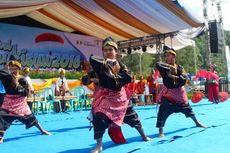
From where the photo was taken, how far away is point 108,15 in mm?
10727

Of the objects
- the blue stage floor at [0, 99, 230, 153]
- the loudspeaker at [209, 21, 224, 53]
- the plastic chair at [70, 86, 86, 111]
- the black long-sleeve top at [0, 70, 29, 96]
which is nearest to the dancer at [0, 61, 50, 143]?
the black long-sleeve top at [0, 70, 29, 96]

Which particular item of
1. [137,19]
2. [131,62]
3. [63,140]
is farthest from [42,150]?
[131,62]

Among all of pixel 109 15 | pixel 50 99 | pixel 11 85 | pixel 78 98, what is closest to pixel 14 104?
pixel 11 85

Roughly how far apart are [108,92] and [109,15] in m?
7.63

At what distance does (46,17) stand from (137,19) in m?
3.55

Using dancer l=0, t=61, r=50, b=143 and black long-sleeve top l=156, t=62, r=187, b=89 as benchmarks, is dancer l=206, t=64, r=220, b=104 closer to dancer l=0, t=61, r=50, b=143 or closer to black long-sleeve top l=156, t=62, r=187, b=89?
black long-sleeve top l=156, t=62, r=187, b=89

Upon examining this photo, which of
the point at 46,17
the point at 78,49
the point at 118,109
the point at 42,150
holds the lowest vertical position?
the point at 42,150

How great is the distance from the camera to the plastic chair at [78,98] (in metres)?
10.4

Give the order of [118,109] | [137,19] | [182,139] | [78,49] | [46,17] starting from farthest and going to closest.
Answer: [78,49], [46,17], [137,19], [182,139], [118,109]

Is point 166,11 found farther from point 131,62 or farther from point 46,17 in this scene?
point 131,62

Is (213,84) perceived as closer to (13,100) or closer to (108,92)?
(13,100)

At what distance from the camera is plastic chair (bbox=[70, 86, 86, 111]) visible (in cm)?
1043

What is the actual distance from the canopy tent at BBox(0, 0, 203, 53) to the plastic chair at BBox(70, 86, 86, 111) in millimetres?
2596

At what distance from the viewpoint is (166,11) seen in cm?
970
